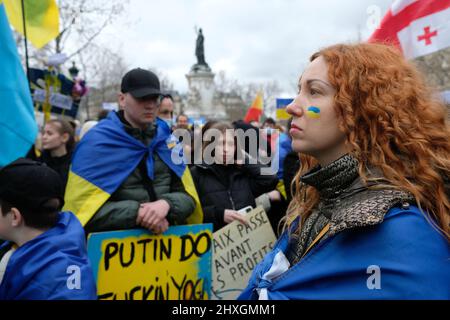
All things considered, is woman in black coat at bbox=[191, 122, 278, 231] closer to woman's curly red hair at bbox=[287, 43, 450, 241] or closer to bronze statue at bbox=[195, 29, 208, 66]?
woman's curly red hair at bbox=[287, 43, 450, 241]

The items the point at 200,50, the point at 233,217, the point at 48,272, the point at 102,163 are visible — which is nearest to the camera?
the point at 48,272

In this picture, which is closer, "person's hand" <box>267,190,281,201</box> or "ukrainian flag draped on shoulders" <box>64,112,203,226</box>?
"ukrainian flag draped on shoulders" <box>64,112,203,226</box>

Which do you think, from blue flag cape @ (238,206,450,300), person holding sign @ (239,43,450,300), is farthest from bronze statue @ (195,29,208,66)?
blue flag cape @ (238,206,450,300)

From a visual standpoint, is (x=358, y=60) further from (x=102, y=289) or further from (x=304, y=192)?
(x=102, y=289)

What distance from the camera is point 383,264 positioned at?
4.42ft

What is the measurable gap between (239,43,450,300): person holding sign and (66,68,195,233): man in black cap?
1442 millimetres

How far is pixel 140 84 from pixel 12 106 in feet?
3.32

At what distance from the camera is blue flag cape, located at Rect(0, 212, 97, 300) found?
6.34 feet

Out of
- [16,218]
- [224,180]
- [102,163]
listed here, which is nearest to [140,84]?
[102,163]

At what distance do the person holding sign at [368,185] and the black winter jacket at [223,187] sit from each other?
75.4 inches

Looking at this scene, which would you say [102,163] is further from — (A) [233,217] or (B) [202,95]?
(B) [202,95]

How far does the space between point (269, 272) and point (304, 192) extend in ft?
1.88
